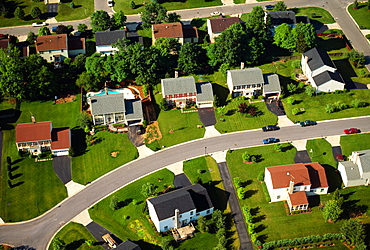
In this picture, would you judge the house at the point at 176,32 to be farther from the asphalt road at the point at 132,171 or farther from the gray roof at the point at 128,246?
the gray roof at the point at 128,246

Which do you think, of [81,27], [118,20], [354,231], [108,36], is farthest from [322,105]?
[81,27]

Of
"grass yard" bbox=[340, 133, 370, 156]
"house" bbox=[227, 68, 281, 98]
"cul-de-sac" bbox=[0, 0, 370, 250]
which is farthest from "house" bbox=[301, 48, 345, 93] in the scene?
"grass yard" bbox=[340, 133, 370, 156]

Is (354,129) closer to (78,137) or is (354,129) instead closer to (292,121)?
(292,121)

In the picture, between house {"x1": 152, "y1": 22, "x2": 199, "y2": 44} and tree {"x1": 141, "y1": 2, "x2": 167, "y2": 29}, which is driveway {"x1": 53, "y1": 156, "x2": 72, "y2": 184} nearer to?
house {"x1": 152, "y1": 22, "x2": 199, "y2": 44}

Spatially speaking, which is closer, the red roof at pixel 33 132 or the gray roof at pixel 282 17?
the red roof at pixel 33 132

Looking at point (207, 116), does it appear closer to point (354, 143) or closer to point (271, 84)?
point (271, 84)

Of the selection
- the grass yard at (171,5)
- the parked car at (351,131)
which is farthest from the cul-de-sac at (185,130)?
the grass yard at (171,5)
